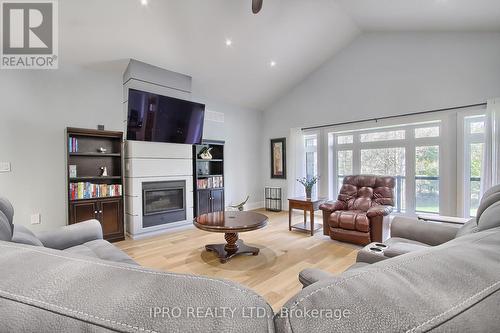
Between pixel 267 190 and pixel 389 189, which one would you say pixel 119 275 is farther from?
pixel 267 190

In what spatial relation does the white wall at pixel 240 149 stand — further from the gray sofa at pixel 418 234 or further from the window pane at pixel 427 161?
the gray sofa at pixel 418 234

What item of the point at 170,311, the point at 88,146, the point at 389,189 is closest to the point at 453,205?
the point at 389,189

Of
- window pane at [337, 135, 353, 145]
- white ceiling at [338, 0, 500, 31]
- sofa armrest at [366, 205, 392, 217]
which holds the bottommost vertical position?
sofa armrest at [366, 205, 392, 217]

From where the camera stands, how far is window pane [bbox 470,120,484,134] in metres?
3.45

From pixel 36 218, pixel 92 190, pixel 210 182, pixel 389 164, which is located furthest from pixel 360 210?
pixel 36 218

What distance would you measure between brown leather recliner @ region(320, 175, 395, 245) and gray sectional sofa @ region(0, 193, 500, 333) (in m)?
3.01

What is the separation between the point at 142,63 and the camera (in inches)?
149

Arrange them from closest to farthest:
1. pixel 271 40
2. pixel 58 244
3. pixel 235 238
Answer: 1. pixel 58 244
2. pixel 235 238
3. pixel 271 40

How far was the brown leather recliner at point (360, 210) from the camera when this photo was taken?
3.18 m

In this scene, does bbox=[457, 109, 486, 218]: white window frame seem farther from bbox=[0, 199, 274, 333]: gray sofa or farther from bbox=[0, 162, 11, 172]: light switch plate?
bbox=[0, 162, 11, 172]: light switch plate

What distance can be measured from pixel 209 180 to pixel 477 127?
4688mm

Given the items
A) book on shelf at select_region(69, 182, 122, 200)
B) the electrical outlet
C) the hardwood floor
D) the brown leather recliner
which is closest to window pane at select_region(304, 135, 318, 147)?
the brown leather recliner

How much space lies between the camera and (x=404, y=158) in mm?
4211

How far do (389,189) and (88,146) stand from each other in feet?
16.2
